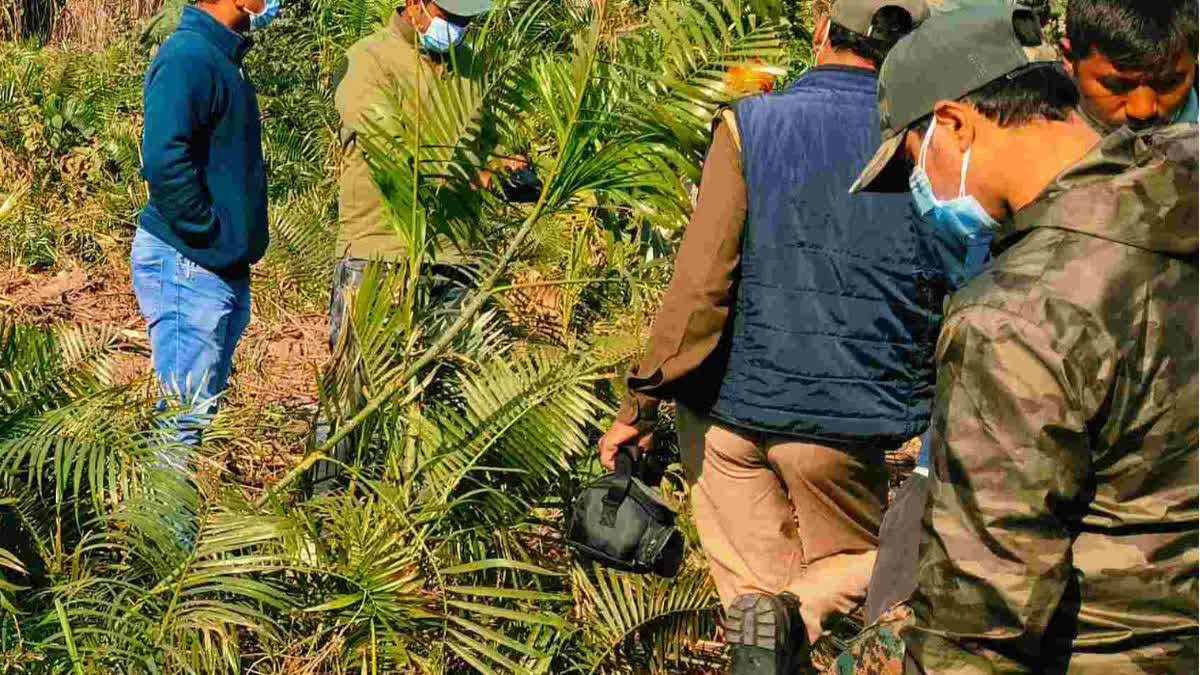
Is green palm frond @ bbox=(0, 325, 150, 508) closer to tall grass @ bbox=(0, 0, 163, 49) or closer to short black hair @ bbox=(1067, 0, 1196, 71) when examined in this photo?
short black hair @ bbox=(1067, 0, 1196, 71)

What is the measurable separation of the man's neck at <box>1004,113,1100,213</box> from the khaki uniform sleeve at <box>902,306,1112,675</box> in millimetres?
221

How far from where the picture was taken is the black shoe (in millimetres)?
3652

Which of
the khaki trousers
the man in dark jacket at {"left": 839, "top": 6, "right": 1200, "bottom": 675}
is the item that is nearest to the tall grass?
the khaki trousers

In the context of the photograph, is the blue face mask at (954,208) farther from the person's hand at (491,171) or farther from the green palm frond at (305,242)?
the green palm frond at (305,242)

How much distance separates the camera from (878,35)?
358 centimetres

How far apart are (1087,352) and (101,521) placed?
108 inches

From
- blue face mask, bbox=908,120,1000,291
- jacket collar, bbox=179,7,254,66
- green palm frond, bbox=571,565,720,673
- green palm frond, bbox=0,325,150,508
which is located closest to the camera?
blue face mask, bbox=908,120,1000,291

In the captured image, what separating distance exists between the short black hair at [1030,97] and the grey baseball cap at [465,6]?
9.99 ft

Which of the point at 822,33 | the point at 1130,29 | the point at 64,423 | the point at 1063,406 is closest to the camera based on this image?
the point at 1063,406

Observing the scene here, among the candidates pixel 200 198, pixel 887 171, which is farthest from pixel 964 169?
pixel 200 198

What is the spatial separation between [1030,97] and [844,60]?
1.55 m

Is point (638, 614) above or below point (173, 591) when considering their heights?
below

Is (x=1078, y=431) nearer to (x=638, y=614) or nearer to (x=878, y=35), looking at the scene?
(x=878, y=35)

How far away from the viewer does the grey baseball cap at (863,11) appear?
11.7 ft
